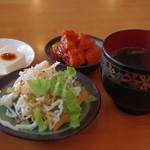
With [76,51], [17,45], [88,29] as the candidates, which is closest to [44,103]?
[76,51]

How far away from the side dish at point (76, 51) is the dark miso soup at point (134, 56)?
17cm

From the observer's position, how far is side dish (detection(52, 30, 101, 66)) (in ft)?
3.06

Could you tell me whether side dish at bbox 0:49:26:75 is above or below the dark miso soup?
below

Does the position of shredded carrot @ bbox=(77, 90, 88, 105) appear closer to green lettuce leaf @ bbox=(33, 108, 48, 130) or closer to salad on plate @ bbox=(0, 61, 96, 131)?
salad on plate @ bbox=(0, 61, 96, 131)

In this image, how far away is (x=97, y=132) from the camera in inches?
28.2

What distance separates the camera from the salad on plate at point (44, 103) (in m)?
0.66

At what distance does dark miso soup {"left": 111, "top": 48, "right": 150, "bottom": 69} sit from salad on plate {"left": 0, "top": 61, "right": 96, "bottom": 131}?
154 millimetres

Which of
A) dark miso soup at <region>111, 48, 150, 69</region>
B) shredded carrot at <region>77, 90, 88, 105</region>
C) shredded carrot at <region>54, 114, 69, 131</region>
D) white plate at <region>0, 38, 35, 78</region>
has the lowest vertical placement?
white plate at <region>0, 38, 35, 78</region>

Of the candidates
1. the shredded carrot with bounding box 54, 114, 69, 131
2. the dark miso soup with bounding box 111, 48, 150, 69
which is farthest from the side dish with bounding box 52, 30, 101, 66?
the shredded carrot with bounding box 54, 114, 69, 131

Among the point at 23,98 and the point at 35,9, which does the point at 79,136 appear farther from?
the point at 35,9

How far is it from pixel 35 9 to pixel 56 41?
0.50 meters

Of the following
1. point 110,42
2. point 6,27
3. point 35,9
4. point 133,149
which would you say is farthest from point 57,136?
point 35,9

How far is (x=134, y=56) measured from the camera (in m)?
0.77

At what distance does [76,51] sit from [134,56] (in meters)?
0.26
